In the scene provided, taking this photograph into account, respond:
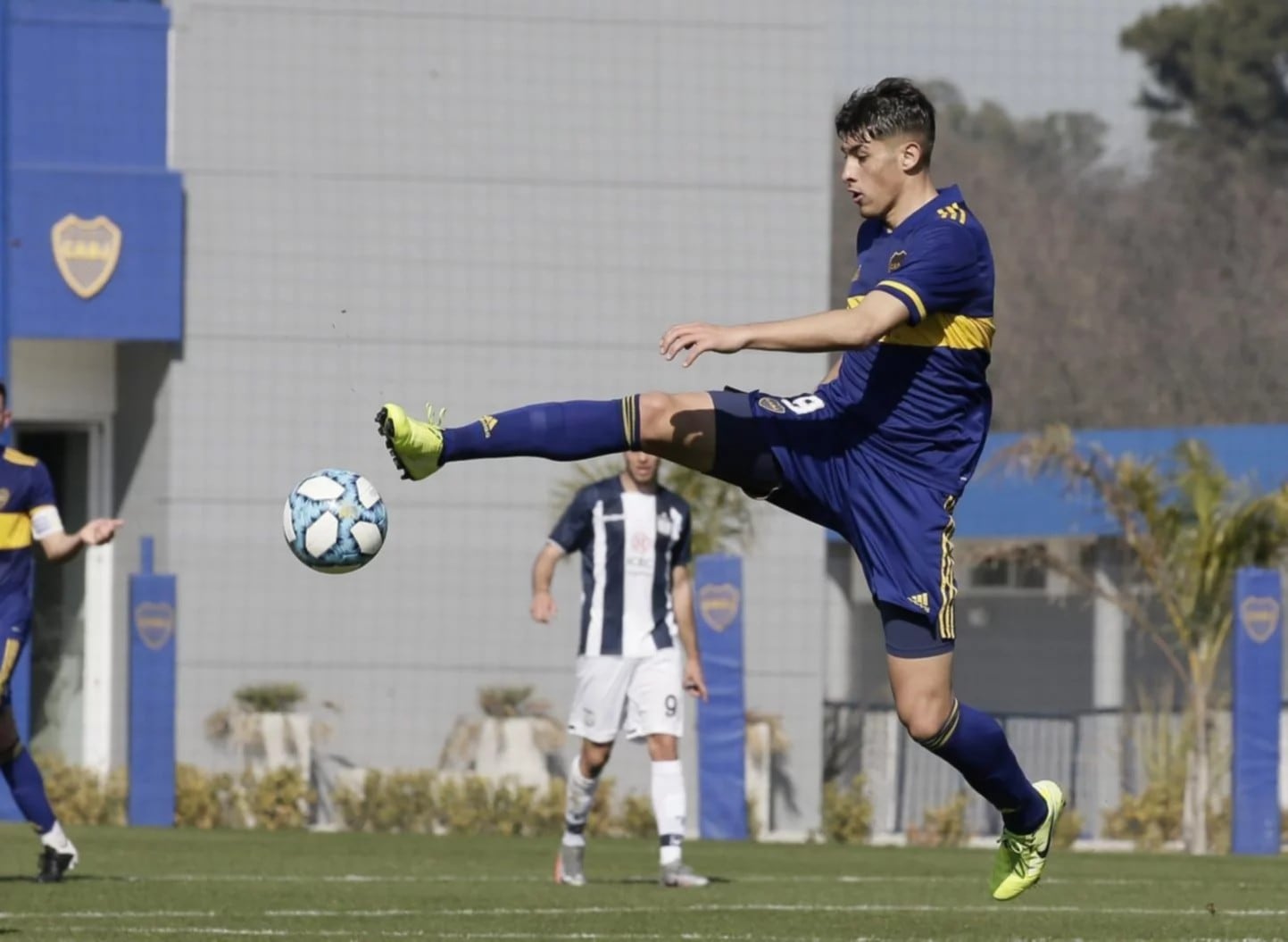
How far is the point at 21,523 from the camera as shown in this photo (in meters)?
12.3

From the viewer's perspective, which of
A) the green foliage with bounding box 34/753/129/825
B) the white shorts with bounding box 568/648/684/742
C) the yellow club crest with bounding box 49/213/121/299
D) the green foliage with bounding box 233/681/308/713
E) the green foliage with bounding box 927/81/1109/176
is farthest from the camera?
the green foliage with bounding box 927/81/1109/176

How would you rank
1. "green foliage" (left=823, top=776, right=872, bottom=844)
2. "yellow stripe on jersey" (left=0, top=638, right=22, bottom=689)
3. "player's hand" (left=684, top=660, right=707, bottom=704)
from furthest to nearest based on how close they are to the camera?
"green foliage" (left=823, top=776, right=872, bottom=844) < "player's hand" (left=684, top=660, right=707, bottom=704) < "yellow stripe on jersey" (left=0, top=638, right=22, bottom=689)

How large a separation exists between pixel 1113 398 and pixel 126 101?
3419 cm

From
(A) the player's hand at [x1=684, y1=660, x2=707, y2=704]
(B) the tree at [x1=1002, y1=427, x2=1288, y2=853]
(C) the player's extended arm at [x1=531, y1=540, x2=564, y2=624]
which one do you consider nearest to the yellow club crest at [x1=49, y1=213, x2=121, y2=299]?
(B) the tree at [x1=1002, y1=427, x2=1288, y2=853]

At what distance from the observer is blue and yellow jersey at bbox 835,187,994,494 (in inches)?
322

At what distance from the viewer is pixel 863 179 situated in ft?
27.2

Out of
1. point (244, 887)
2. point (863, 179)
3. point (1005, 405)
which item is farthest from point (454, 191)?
point (1005, 405)

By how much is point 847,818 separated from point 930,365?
13.6m

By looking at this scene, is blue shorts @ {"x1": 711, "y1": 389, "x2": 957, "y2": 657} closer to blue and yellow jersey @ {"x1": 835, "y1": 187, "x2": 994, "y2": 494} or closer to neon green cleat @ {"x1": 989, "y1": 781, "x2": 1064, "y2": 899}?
blue and yellow jersey @ {"x1": 835, "y1": 187, "x2": 994, "y2": 494}

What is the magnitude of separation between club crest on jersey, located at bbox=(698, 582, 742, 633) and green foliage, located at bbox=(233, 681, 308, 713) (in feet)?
14.0

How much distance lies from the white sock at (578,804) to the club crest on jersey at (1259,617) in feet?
21.7

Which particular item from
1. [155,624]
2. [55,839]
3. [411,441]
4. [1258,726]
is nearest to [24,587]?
[55,839]

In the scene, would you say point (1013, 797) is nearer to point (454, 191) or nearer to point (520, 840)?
point (520, 840)

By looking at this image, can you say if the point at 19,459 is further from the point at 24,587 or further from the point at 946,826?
the point at 946,826
